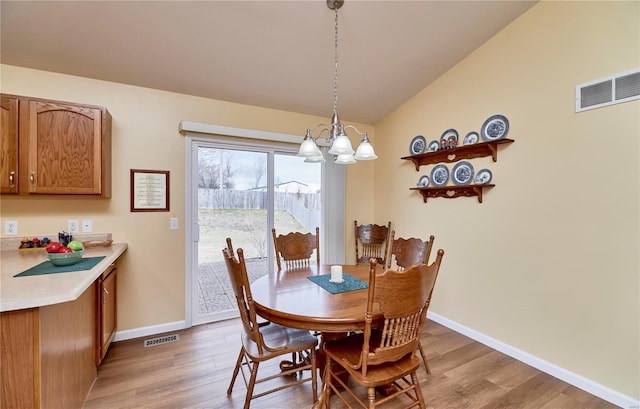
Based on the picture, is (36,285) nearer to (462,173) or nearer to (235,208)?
(235,208)

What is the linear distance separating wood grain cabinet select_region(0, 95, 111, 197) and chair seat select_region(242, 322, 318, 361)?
1.85 meters

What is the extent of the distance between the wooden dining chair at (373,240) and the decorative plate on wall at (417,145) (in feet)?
3.33

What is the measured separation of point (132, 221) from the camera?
2.69 meters

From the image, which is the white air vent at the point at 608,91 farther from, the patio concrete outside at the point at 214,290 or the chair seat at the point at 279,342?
the patio concrete outside at the point at 214,290

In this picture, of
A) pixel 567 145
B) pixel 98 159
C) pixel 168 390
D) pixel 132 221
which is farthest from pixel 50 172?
pixel 567 145

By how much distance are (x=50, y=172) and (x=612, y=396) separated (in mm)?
4465

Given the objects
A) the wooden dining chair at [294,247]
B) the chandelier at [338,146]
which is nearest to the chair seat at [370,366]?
the wooden dining chair at [294,247]

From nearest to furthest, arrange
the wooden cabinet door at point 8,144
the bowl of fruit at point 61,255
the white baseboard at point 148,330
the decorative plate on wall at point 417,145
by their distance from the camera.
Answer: the bowl of fruit at point 61,255 < the wooden cabinet door at point 8,144 < the white baseboard at point 148,330 < the decorative plate on wall at point 417,145

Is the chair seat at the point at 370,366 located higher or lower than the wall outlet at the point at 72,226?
lower

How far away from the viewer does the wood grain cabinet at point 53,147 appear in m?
2.05

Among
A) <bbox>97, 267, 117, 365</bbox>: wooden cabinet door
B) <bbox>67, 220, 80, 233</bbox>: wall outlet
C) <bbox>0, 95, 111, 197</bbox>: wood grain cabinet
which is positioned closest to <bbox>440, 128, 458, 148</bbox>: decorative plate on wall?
<bbox>0, 95, 111, 197</bbox>: wood grain cabinet

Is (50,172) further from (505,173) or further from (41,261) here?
(505,173)

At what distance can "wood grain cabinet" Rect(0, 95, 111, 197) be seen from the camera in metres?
2.05

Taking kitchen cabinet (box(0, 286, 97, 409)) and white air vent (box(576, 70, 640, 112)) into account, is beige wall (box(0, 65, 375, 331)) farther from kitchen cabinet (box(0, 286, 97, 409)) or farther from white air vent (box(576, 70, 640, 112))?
white air vent (box(576, 70, 640, 112))
